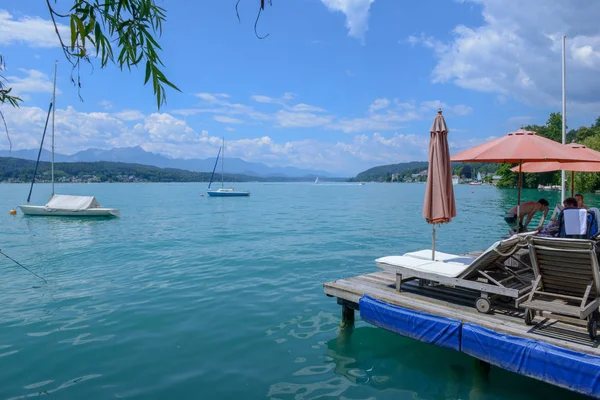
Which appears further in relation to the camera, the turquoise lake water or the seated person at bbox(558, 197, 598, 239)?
the seated person at bbox(558, 197, 598, 239)

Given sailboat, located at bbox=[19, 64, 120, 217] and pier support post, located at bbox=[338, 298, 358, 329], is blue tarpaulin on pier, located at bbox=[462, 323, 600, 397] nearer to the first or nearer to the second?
pier support post, located at bbox=[338, 298, 358, 329]

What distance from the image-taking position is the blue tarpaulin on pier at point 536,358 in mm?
4180

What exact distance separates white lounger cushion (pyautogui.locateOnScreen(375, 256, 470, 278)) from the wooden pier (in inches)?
18.5

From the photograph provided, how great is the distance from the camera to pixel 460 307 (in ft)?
19.4

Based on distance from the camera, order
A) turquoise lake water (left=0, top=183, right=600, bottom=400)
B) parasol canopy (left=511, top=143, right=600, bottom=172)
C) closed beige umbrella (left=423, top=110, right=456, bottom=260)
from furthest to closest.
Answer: parasol canopy (left=511, top=143, right=600, bottom=172), closed beige umbrella (left=423, top=110, right=456, bottom=260), turquoise lake water (left=0, top=183, right=600, bottom=400)

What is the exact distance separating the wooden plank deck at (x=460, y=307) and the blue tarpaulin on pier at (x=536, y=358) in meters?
0.14

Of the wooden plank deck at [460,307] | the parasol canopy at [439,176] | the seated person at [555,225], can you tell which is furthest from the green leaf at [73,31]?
the seated person at [555,225]

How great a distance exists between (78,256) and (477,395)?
53.9 feet

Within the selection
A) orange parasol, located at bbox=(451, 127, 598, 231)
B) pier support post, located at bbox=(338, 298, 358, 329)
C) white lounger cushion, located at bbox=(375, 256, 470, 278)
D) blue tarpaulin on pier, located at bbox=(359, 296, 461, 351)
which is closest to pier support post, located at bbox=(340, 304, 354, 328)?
pier support post, located at bbox=(338, 298, 358, 329)

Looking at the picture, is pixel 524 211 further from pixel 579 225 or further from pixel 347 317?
pixel 347 317

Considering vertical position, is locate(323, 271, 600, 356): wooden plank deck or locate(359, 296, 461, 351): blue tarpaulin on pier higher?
locate(323, 271, 600, 356): wooden plank deck

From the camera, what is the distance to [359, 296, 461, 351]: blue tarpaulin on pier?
5.41m

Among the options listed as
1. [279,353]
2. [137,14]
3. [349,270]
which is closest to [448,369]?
[279,353]

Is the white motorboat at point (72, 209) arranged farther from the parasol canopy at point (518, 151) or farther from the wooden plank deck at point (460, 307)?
the parasol canopy at point (518, 151)
